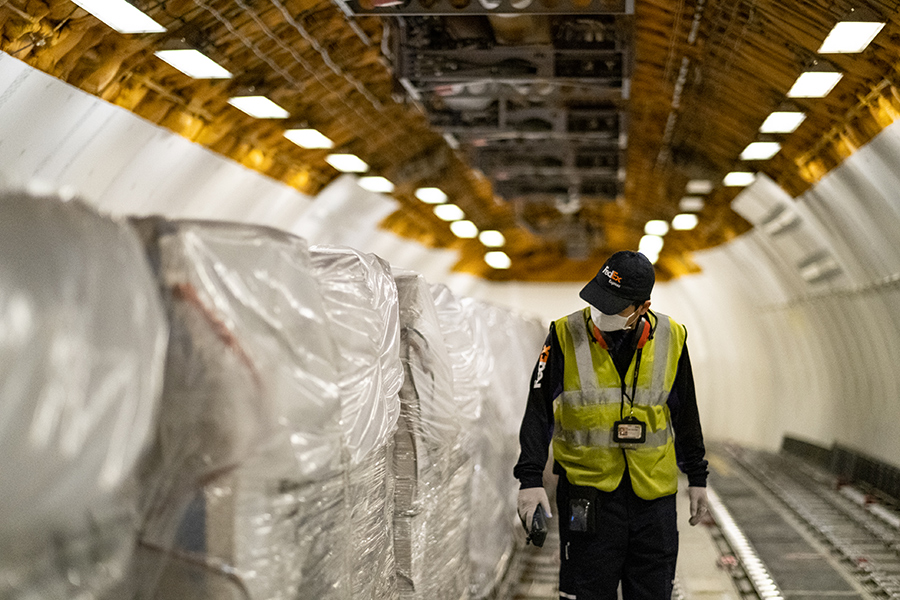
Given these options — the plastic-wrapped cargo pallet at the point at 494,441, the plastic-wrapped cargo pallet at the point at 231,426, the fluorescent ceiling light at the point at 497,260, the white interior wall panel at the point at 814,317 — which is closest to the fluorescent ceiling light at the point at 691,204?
the white interior wall panel at the point at 814,317

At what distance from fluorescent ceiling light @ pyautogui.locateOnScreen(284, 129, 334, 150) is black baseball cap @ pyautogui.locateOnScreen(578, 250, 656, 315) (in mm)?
7149

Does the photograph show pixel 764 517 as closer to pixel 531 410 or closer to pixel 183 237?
pixel 531 410

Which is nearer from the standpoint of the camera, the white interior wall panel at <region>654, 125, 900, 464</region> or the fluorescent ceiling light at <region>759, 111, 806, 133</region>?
the fluorescent ceiling light at <region>759, 111, 806, 133</region>

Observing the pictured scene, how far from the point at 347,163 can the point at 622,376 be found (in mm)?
8780

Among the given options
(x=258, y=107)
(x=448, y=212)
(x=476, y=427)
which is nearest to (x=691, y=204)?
(x=448, y=212)

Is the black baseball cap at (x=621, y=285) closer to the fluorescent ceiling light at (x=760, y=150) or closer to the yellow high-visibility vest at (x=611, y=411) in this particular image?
the yellow high-visibility vest at (x=611, y=411)

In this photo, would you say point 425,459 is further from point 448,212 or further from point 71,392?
point 448,212

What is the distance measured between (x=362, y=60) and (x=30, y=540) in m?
7.76

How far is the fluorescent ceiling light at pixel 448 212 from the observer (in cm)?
1669

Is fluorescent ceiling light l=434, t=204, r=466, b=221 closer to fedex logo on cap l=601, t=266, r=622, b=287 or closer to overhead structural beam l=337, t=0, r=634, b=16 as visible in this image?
overhead structural beam l=337, t=0, r=634, b=16

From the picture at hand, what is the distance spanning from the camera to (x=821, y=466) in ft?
44.0

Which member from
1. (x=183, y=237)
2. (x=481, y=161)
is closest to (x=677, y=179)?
(x=481, y=161)

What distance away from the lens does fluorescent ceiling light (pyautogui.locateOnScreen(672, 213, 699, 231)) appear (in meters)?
16.8

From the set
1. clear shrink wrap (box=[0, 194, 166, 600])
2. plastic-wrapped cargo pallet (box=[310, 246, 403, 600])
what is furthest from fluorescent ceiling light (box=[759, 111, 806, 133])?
clear shrink wrap (box=[0, 194, 166, 600])
